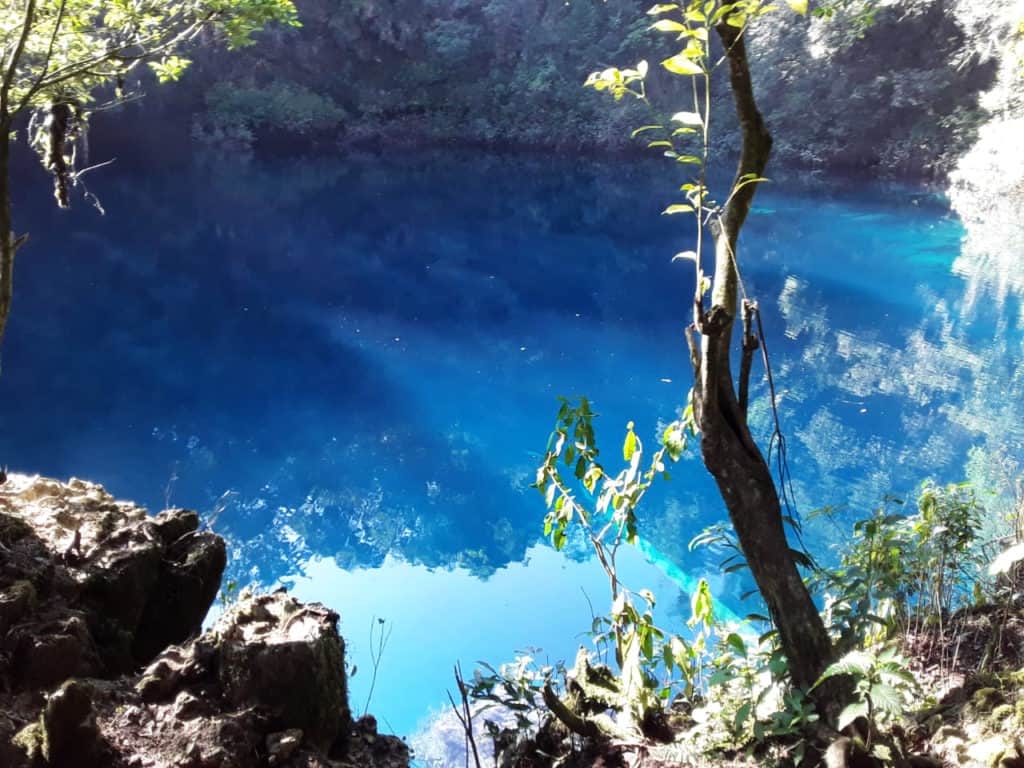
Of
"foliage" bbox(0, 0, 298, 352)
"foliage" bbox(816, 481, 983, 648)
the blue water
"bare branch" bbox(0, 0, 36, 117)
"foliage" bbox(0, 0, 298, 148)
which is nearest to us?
"foliage" bbox(816, 481, 983, 648)

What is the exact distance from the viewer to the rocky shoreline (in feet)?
5.67

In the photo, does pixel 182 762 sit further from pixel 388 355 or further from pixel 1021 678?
pixel 388 355

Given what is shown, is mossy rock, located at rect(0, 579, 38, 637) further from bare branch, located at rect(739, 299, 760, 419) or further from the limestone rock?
bare branch, located at rect(739, 299, 760, 419)

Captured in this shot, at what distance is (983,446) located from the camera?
6.39 metres

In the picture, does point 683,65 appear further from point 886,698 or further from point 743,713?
point 743,713

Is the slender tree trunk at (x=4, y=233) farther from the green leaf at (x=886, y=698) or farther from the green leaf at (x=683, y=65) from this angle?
the green leaf at (x=886, y=698)

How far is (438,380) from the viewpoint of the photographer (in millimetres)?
8250

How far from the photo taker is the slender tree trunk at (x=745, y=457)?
5.56ft

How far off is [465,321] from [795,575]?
864cm

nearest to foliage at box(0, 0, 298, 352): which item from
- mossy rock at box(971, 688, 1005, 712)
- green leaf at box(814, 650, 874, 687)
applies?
green leaf at box(814, 650, 874, 687)

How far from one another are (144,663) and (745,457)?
1.79 m

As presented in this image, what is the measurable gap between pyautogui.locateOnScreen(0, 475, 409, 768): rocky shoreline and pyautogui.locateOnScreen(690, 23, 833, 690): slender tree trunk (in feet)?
3.45

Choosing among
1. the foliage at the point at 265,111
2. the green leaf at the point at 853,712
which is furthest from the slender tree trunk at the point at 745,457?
the foliage at the point at 265,111

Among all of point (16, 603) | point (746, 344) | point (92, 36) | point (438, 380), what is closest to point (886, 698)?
point (746, 344)
